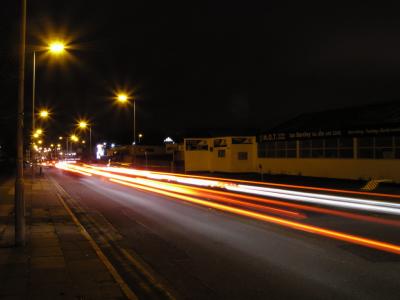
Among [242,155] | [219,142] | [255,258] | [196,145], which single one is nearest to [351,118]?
→ [242,155]

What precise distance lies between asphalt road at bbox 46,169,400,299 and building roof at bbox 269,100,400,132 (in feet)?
63.6

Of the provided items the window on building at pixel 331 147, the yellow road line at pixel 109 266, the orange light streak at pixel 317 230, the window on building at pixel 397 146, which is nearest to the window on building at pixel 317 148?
the window on building at pixel 331 147

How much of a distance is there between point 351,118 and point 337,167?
14.9 ft

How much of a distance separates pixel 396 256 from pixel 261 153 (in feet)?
Answer: 120

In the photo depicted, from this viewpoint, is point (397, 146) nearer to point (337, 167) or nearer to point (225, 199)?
point (337, 167)

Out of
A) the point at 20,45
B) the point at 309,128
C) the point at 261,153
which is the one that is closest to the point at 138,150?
the point at 261,153

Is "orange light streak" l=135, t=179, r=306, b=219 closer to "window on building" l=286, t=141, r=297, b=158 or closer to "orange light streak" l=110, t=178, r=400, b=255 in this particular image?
"orange light streak" l=110, t=178, r=400, b=255

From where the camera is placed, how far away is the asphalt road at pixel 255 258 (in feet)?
24.9

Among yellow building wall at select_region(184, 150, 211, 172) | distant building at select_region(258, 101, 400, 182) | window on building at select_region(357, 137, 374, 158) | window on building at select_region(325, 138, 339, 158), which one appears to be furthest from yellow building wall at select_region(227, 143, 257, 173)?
window on building at select_region(357, 137, 374, 158)

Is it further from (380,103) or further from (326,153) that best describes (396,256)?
(380,103)

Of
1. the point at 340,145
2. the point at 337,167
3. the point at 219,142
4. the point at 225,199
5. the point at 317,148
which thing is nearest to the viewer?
the point at 225,199

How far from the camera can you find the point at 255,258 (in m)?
9.88

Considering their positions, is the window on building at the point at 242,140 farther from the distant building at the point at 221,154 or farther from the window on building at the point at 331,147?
the window on building at the point at 331,147

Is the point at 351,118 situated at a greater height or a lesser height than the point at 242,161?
greater
